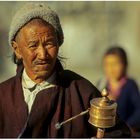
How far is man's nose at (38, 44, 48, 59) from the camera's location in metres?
1.12

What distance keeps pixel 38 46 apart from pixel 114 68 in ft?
4.16

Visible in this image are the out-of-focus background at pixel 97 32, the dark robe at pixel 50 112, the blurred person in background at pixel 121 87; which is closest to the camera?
the dark robe at pixel 50 112

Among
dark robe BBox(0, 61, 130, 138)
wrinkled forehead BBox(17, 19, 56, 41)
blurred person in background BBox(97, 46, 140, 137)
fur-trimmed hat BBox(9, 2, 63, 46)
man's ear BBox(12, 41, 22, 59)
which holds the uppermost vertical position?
fur-trimmed hat BBox(9, 2, 63, 46)

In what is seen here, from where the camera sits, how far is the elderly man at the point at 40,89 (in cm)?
113

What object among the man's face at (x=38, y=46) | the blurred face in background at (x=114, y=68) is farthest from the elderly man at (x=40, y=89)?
the blurred face in background at (x=114, y=68)

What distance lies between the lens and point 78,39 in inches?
115

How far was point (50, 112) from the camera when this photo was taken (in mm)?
1190

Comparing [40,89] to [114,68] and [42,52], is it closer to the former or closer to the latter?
[42,52]

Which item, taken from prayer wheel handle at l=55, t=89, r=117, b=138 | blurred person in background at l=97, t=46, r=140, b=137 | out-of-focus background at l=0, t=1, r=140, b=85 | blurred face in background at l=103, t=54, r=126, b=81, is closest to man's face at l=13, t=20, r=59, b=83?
prayer wheel handle at l=55, t=89, r=117, b=138

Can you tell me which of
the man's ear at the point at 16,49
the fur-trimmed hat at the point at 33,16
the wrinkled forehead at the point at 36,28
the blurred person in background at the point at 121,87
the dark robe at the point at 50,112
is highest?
the fur-trimmed hat at the point at 33,16

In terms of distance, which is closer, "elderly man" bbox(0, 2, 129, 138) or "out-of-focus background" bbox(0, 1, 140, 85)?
"elderly man" bbox(0, 2, 129, 138)

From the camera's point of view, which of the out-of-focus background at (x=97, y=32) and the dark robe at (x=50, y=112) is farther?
the out-of-focus background at (x=97, y=32)

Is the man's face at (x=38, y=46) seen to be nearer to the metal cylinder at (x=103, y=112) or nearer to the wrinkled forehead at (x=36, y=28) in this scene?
the wrinkled forehead at (x=36, y=28)

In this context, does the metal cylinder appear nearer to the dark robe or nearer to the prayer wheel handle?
the prayer wheel handle
